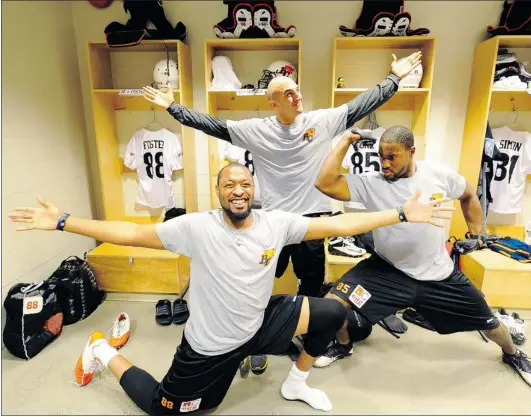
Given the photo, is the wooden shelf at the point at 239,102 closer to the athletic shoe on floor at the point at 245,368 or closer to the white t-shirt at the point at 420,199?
the white t-shirt at the point at 420,199

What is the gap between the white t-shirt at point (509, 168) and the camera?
309cm

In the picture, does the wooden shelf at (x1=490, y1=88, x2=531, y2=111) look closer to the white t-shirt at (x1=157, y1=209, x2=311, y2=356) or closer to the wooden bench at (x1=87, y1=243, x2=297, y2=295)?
the wooden bench at (x1=87, y1=243, x2=297, y2=295)

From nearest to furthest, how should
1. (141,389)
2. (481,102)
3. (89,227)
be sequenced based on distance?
(89,227)
(141,389)
(481,102)

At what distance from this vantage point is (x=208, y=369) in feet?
5.24

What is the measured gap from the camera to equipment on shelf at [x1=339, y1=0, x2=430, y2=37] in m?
2.76

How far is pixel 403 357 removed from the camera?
2.27 metres

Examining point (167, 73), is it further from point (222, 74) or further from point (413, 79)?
point (413, 79)

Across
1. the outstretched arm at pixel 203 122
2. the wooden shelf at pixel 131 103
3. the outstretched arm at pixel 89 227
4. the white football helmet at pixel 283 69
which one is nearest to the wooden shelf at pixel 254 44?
the white football helmet at pixel 283 69

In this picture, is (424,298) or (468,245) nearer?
(424,298)

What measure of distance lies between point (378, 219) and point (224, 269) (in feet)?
2.39

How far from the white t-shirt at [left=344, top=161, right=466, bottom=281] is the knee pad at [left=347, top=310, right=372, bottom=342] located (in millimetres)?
418

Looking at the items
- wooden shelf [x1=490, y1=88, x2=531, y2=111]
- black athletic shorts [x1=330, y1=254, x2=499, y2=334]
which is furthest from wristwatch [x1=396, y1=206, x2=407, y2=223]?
wooden shelf [x1=490, y1=88, x2=531, y2=111]

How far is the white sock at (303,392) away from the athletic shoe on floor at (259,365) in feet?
0.75

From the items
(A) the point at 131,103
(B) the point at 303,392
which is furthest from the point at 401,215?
(A) the point at 131,103
